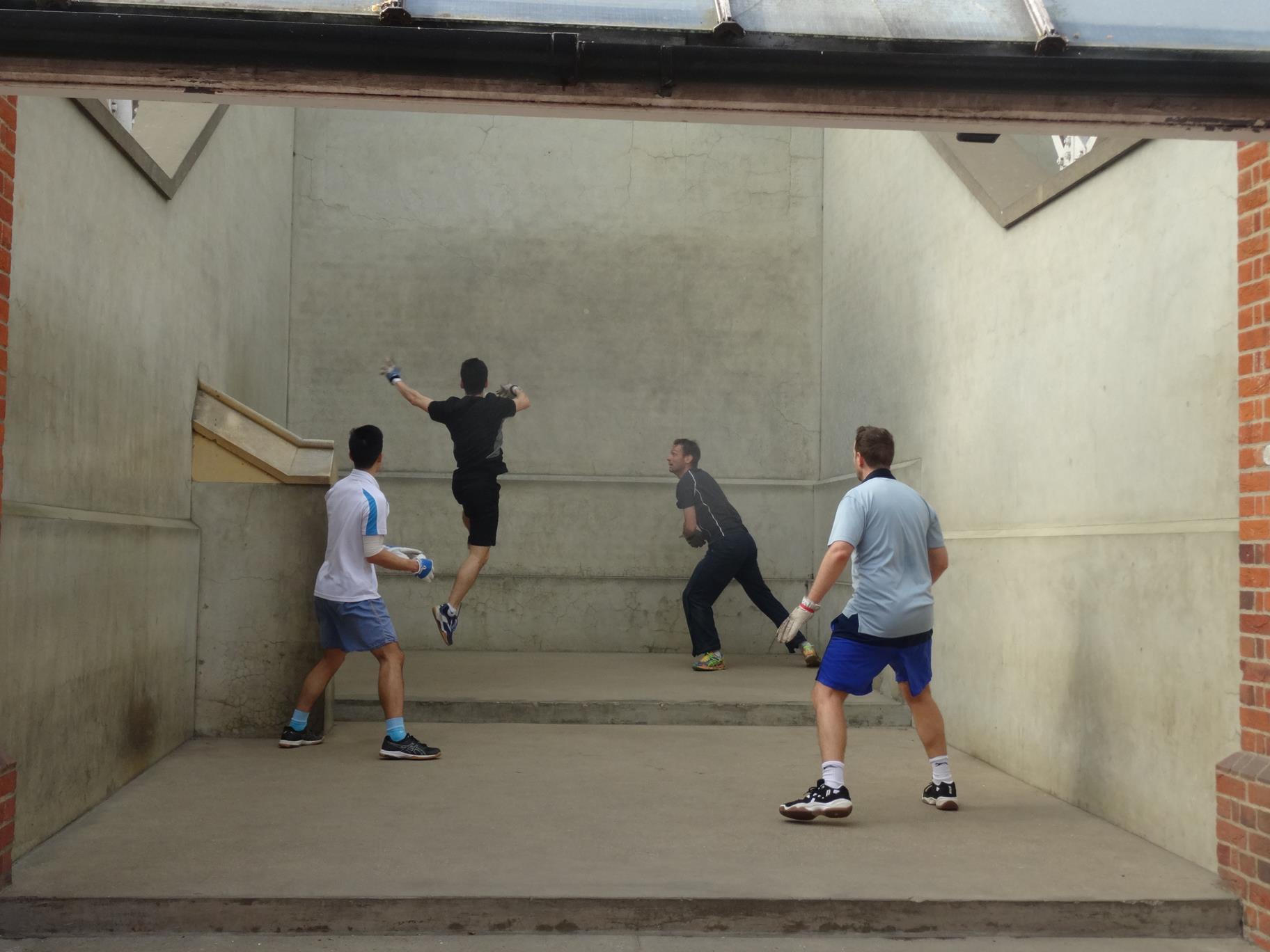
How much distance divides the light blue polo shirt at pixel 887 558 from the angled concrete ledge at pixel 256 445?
3.22 meters

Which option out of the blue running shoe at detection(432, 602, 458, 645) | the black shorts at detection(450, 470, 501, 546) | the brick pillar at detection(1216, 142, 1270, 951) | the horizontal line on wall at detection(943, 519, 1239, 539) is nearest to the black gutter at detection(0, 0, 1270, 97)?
the brick pillar at detection(1216, 142, 1270, 951)

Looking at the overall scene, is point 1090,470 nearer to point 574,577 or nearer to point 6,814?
point 6,814

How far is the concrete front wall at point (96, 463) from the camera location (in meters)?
4.37

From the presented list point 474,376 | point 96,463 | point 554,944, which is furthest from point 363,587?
point 554,944

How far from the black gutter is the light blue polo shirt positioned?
8.01 ft

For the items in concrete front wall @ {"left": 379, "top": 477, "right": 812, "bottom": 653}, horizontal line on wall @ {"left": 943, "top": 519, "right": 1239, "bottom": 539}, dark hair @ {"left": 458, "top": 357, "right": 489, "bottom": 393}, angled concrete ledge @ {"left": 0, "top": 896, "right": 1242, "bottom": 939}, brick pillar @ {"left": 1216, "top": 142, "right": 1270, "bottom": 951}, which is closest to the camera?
angled concrete ledge @ {"left": 0, "top": 896, "right": 1242, "bottom": 939}

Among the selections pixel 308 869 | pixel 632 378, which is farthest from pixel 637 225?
pixel 308 869

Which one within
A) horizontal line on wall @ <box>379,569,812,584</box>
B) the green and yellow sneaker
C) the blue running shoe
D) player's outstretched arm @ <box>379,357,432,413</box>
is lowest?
the green and yellow sneaker

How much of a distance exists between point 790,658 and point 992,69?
7.58 meters

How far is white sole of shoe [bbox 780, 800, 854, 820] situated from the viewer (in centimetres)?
499

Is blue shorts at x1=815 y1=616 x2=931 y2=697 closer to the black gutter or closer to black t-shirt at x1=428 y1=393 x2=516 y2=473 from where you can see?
the black gutter

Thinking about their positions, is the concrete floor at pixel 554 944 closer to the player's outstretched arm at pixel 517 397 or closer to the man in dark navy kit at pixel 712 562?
the player's outstretched arm at pixel 517 397

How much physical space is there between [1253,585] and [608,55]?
2886 millimetres

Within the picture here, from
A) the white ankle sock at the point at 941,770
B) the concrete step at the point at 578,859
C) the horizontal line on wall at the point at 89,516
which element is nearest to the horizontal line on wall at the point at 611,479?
the horizontal line on wall at the point at 89,516
